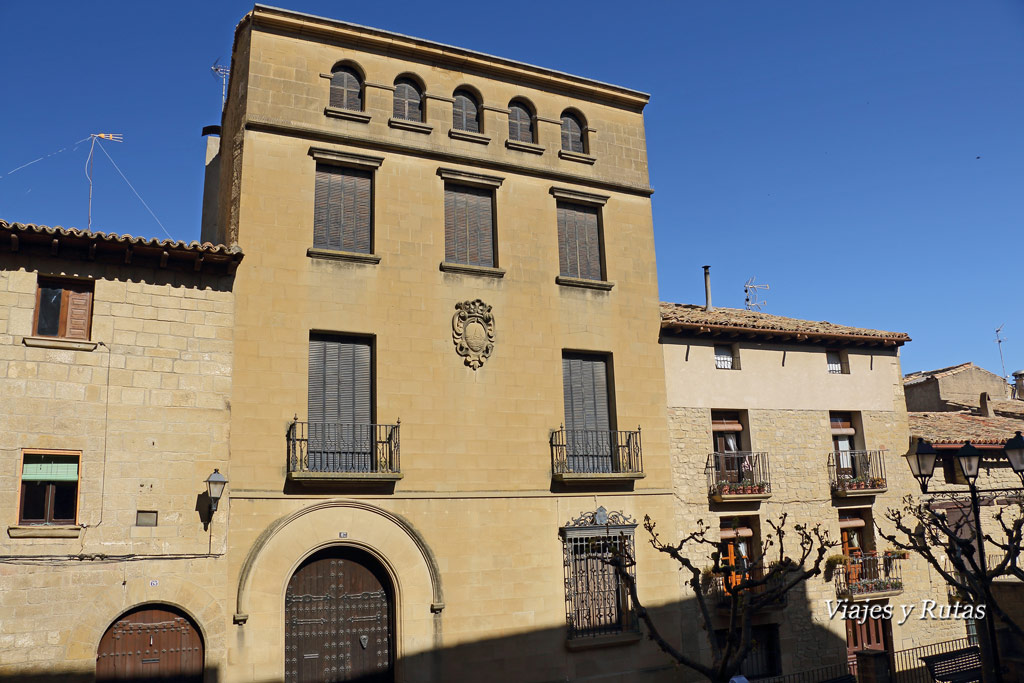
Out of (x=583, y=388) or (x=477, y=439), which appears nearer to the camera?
(x=477, y=439)

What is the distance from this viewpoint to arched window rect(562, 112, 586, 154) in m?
20.3

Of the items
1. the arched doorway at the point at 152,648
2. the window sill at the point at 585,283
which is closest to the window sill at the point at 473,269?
the window sill at the point at 585,283

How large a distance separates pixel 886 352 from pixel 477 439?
12.3 m

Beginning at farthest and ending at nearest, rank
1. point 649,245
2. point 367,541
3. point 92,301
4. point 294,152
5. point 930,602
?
point 930,602
point 649,245
point 294,152
point 367,541
point 92,301

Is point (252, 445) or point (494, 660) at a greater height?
point (252, 445)

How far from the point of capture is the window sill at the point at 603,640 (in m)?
17.2

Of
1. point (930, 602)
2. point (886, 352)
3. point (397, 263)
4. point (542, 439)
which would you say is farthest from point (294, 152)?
point (930, 602)

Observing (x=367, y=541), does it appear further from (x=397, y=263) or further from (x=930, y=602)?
(x=930, y=602)

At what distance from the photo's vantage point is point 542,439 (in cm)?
1800

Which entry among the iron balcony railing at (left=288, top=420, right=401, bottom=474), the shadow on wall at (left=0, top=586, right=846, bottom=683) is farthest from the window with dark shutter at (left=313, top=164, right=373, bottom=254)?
the shadow on wall at (left=0, top=586, right=846, bottom=683)

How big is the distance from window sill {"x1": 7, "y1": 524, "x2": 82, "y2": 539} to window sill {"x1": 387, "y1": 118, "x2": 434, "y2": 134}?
975 cm

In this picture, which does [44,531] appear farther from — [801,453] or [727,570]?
[801,453]

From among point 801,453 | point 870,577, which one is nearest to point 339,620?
point 801,453

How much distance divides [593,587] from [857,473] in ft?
27.9
